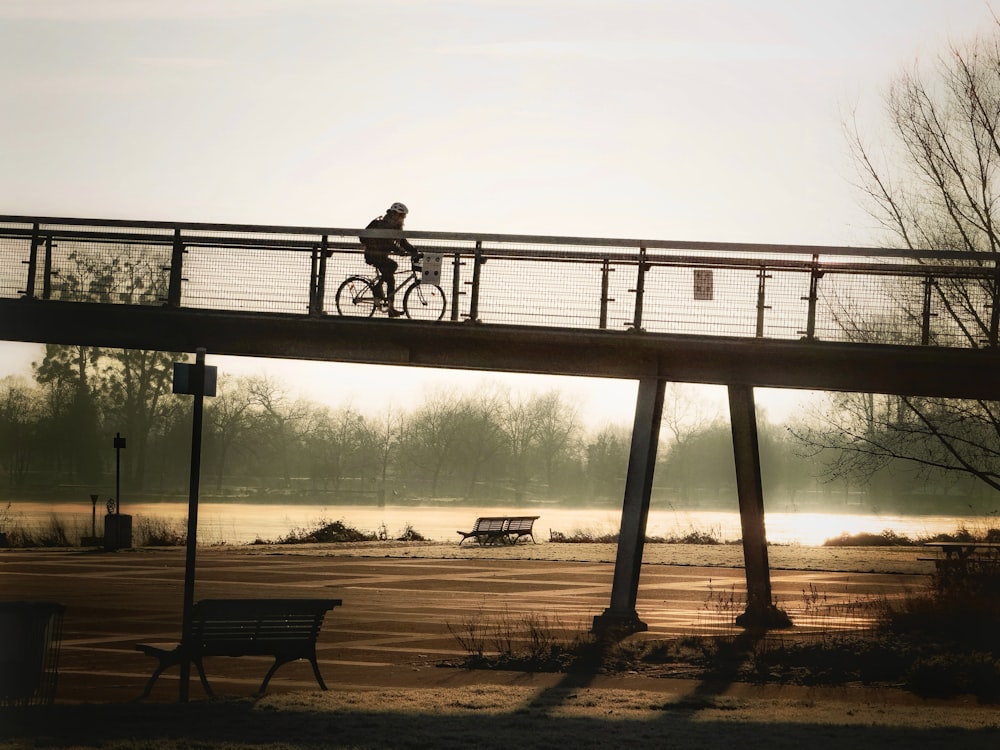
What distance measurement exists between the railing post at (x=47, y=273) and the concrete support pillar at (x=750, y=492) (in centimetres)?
1057

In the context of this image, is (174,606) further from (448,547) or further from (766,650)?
(448,547)

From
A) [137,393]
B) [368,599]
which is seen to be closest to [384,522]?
[137,393]

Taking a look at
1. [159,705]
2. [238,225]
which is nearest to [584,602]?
[238,225]

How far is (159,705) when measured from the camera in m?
13.8

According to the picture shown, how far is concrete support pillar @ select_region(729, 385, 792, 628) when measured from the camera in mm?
23141

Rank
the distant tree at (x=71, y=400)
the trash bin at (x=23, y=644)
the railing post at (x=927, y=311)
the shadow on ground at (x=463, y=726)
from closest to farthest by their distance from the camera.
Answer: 1. the shadow on ground at (x=463, y=726)
2. the trash bin at (x=23, y=644)
3. the railing post at (x=927, y=311)
4. the distant tree at (x=71, y=400)

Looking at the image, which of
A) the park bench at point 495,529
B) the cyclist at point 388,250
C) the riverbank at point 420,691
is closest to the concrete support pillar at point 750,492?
the riverbank at point 420,691

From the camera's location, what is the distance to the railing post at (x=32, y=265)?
77.3ft

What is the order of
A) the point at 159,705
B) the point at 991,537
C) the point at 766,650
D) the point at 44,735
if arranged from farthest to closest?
the point at 991,537 → the point at 766,650 → the point at 159,705 → the point at 44,735

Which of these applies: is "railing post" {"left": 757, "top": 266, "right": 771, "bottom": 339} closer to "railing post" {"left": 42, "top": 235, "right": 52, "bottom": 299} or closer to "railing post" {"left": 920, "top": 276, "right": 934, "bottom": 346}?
"railing post" {"left": 920, "top": 276, "right": 934, "bottom": 346}

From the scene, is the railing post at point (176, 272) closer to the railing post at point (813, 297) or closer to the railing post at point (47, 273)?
the railing post at point (47, 273)

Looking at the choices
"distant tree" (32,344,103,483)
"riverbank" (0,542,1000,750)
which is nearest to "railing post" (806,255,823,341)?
"riverbank" (0,542,1000,750)

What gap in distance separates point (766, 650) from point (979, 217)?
1348 cm

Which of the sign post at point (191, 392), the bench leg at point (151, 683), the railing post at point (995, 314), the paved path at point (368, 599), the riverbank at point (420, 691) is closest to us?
the riverbank at point (420, 691)
